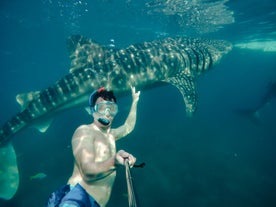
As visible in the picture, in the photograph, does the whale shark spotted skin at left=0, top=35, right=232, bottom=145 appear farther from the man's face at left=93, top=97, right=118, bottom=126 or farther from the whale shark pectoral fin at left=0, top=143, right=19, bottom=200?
the man's face at left=93, top=97, right=118, bottom=126

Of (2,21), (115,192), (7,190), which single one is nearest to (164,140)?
(115,192)

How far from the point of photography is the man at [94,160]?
3.21m

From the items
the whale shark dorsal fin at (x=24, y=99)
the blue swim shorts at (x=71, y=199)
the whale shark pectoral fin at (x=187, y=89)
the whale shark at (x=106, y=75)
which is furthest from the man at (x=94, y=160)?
the whale shark dorsal fin at (x=24, y=99)

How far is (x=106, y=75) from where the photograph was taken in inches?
360

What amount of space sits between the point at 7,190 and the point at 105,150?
5.09 meters

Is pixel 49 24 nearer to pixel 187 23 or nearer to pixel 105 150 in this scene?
pixel 187 23

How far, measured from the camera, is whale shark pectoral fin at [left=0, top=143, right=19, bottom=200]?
762cm

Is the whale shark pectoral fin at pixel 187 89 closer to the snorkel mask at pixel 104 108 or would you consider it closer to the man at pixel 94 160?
the man at pixel 94 160

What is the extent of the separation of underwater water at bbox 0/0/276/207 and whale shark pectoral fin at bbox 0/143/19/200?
11.5ft

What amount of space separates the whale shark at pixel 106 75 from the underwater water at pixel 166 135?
13.1 ft

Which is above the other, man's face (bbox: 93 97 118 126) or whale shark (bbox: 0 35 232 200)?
man's face (bbox: 93 97 118 126)

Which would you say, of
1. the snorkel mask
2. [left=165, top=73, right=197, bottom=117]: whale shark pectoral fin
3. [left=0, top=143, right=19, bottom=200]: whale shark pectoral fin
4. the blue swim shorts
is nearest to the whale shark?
[left=165, top=73, right=197, bottom=117]: whale shark pectoral fin

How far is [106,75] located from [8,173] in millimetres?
4740

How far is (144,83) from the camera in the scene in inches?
394
